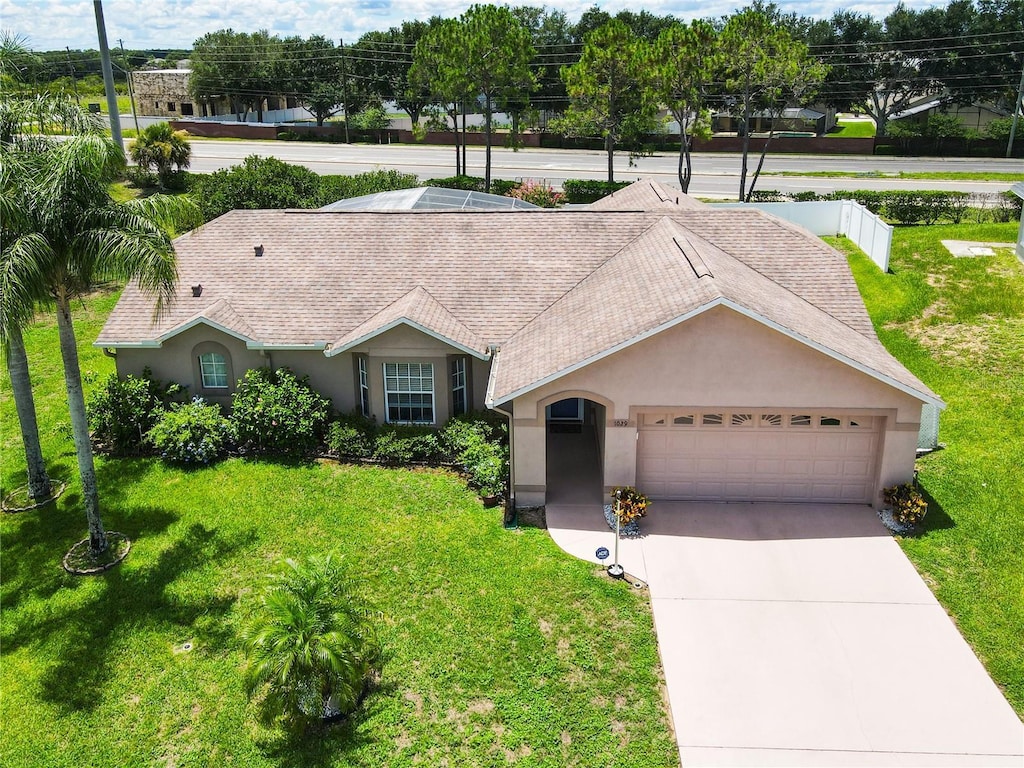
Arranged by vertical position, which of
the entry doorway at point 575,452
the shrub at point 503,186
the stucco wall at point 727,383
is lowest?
the entry doorway at point 575,452

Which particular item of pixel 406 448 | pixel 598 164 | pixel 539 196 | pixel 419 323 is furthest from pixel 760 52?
pixel 406 448

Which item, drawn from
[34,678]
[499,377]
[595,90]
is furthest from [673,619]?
[595,90]

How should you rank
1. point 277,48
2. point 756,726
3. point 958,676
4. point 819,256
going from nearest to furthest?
point 756,726 < point 958,676 < point 819,256 < point 277,48

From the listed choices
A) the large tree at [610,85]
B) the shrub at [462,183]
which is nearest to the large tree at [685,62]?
the large tree at [610,85]

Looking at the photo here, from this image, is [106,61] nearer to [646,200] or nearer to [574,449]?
[646,200]

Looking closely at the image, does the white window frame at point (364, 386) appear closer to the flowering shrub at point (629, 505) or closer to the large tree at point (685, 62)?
the flowering shrub at point (629, 505)

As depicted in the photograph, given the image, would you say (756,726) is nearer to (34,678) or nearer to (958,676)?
(958,676)

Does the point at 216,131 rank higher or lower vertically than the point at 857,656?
higher
